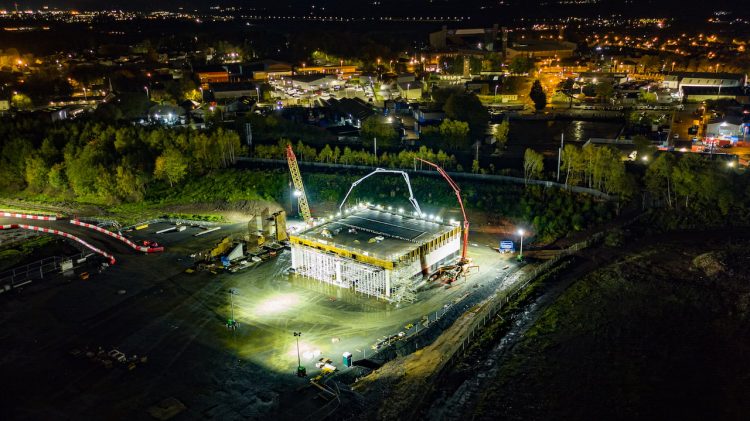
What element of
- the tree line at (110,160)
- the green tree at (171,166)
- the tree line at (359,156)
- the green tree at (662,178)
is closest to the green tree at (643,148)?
the green tree at (662,178)

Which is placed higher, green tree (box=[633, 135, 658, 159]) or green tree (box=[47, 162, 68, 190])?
green tree (box=[633, 135, 658, 159])

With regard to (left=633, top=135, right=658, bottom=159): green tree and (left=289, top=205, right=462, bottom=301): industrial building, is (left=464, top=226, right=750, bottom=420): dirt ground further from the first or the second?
(left=633, top=135, right=658, bottom=159): green tree

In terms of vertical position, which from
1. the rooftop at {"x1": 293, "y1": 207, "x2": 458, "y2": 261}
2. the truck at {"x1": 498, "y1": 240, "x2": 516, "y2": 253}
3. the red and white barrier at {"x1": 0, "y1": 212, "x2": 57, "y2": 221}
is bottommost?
the truck at {"x1": 498, "y1": 240, "x2": 516, "y2": 253}

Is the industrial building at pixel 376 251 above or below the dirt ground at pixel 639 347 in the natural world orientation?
above

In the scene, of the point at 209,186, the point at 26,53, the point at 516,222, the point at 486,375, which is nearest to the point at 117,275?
the point at 209,186

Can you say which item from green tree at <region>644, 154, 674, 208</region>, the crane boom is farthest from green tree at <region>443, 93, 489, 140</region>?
the crane boom

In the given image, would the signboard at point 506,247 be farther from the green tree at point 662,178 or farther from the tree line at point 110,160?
the tree line at point 110,160

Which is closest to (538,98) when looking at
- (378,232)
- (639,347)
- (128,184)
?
(378,232)

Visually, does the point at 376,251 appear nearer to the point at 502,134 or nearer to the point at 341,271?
the point at 341,271
